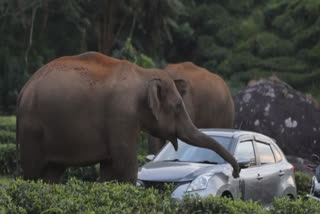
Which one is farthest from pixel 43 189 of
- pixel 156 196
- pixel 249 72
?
pixel 249 72

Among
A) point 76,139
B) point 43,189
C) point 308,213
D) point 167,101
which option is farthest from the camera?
point 167,101

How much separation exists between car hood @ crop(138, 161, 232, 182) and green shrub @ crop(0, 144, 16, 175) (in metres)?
5.92

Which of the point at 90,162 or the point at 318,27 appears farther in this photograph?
the point at 318,27

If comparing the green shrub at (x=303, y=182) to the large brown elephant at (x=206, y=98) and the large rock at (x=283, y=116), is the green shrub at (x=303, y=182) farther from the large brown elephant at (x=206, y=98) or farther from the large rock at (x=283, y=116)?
the large rock at (x=283, y=116)

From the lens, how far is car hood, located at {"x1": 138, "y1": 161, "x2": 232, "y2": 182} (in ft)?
39.7

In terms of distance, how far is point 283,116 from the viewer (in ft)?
77.4

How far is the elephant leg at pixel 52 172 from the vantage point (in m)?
11.0

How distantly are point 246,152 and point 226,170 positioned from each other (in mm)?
1071

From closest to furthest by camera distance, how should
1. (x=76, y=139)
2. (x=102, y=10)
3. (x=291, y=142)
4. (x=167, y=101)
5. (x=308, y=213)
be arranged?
(x=308, y=213) < (x=76, y=139) < (x=167, y=101) < (x=291, y=142) < (x=102, y=10)

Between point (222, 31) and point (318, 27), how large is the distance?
4.90m

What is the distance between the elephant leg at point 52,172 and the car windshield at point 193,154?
2445 mm

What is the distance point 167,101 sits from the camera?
1162cm

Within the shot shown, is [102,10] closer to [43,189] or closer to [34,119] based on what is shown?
[34,119]

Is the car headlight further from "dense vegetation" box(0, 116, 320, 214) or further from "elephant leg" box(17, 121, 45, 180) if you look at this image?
"dense vegetation" box(0, 116, 320, 214)
